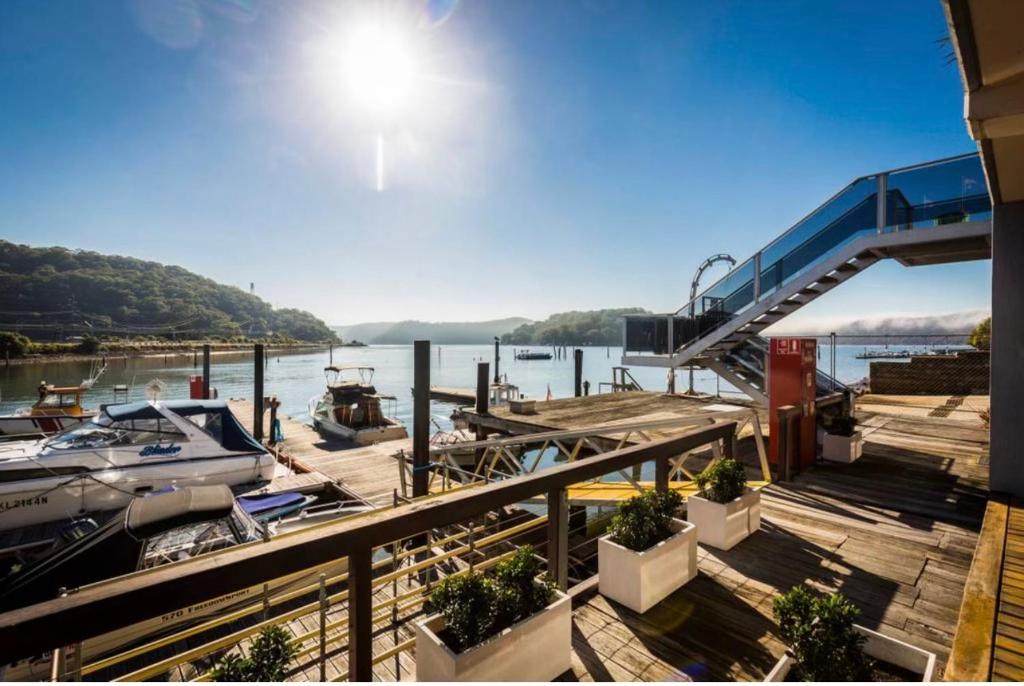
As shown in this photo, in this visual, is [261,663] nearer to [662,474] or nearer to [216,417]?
[662,474]

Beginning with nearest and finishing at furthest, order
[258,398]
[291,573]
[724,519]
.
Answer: [291,573], [724,519], [258,398]

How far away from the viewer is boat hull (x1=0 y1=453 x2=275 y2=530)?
307 inches

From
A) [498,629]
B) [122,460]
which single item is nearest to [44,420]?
[122,460]

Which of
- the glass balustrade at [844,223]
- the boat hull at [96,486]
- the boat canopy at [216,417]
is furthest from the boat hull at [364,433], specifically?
the glass balustrade at [844,223]

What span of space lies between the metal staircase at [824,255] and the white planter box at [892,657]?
7898mm

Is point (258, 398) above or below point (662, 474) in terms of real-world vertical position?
below

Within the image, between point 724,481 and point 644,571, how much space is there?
1.56 metres

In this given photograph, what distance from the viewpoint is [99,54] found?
507 inches

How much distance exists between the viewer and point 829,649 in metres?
1.94

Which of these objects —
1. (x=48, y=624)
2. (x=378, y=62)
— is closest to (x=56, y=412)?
(x=378, y=62)

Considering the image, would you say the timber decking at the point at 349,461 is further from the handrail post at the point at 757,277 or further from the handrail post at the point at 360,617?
the handrail post at the point at 757,277

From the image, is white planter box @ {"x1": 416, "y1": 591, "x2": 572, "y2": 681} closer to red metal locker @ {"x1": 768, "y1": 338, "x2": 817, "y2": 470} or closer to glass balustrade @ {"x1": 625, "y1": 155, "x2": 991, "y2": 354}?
red metal locker @ {"x1": 768, "y1": 338, "x2": 817, "y2": 470}

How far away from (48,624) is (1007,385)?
313 inches

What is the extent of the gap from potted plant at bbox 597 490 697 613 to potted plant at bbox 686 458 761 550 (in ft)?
2.62
